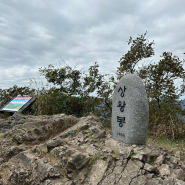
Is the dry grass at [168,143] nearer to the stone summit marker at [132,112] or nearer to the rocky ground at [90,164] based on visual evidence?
the rocky ground at [90,164]

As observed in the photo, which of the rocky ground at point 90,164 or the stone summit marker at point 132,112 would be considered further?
the stone summit marker at point 132,112

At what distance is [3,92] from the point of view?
46.6ft

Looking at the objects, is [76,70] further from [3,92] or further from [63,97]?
[3,92]

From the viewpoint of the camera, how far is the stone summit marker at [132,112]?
13.4 ft

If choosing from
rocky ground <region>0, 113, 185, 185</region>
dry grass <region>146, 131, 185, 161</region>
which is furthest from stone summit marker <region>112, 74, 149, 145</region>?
dry grass <region>146, 131, 185, 161</region>

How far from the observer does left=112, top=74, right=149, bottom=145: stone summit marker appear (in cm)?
408

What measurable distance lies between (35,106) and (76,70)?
3.02 metres

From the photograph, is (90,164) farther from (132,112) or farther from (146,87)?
(146,87)

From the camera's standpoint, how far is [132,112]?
411 cm

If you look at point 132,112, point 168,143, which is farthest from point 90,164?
point 168,143

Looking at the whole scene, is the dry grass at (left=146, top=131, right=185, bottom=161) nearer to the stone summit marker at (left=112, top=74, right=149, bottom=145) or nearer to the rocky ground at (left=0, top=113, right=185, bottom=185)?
the rocky ground at (left=0, top=113, right=185, bottom=185)

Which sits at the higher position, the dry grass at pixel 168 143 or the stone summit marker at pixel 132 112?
the stone summit marker at pixel 132 112

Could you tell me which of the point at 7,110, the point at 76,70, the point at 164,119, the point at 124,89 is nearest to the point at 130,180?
the point at 124,89

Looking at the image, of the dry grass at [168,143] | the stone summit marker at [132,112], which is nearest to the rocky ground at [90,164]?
the stone summit marker at [132,112]
